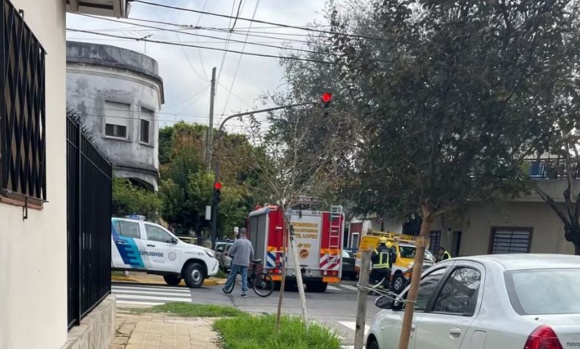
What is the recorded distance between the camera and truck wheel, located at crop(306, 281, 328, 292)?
19781 mm

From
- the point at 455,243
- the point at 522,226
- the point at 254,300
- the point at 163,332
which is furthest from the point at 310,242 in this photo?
the point at 455,243

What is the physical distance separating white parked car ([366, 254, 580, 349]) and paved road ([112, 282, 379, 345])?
21.4ft

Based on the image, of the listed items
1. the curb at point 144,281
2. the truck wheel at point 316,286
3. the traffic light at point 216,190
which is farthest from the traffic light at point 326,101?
the curb at point 144,281

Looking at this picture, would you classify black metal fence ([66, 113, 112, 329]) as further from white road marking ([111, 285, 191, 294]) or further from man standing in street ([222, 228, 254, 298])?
white road marking ([111, 285, 191, 294])

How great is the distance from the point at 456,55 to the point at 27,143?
3.13 m

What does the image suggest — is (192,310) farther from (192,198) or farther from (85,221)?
(192,198)

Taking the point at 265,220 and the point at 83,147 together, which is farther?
the point at 265,220

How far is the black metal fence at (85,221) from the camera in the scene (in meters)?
5.93

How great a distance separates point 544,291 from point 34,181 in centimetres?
365

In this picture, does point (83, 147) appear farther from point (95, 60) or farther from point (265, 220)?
point (95, 60)

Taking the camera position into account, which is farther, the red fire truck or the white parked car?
the red fire truck

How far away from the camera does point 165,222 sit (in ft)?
105

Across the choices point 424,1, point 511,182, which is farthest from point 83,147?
point 511,182

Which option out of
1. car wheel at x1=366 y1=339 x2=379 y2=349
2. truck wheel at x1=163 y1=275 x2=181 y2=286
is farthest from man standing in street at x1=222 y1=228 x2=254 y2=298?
car wheel at x1=366 y1=339 x2=379 y2=349
